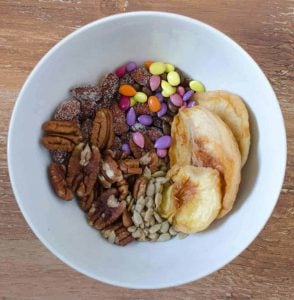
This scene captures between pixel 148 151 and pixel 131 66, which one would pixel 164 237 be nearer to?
pixel 148 151

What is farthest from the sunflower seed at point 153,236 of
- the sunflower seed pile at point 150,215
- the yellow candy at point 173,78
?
the yellow candy at point 173,78

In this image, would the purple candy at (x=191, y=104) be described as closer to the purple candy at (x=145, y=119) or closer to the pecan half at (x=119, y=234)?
the purple candy at (x=145, y=119)

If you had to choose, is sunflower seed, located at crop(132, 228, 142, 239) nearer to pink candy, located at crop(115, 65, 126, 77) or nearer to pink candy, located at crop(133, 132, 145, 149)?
pink candy, located at crop(133, 132, 145, 149)

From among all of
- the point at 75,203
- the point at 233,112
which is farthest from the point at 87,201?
the point at 233,112

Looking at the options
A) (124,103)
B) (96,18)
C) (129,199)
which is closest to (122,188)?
(129,199)

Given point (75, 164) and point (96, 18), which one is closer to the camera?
point (75, 164)

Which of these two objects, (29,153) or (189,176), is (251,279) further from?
(29,153)

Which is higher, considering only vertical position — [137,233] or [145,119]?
[145,119]

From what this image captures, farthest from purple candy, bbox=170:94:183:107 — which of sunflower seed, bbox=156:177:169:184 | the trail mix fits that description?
sunflower seed, bbox=156:177:169:184
